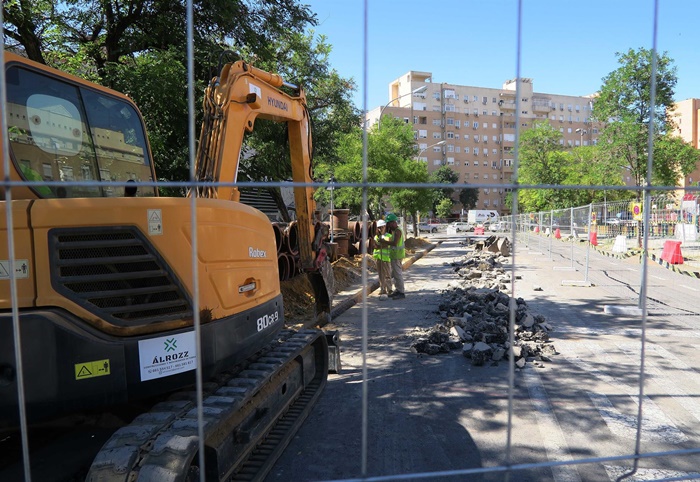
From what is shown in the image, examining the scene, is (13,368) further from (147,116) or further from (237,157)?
(147,116)

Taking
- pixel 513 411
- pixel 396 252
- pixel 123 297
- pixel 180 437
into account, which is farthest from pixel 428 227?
pixel 180 437

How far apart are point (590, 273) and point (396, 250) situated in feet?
24.9

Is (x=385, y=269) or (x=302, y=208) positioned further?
(x=385, y=269)

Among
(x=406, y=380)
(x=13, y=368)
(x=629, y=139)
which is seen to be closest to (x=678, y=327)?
(x=406, y=380)

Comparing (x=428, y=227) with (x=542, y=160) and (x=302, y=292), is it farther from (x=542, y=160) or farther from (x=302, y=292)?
(x=302, y=292)

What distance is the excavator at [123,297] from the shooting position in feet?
7.57

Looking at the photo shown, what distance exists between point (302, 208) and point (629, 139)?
17.4 meters

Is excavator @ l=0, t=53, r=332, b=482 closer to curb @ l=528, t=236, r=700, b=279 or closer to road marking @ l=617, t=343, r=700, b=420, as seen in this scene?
road marking @ l=617, t=343, r=700, b=420

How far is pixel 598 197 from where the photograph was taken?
4578cm

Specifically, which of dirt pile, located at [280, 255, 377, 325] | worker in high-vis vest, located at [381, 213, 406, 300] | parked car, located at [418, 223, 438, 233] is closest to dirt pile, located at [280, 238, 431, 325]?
dirt pile, located at [280, 255, 377, 325]

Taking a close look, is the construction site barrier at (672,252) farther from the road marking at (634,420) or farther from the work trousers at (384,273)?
the road marking at (634,420)

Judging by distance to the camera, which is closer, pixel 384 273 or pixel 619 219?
pixel 384 273

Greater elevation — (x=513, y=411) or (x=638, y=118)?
(x=638, y=118)

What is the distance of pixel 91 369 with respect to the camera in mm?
2439
